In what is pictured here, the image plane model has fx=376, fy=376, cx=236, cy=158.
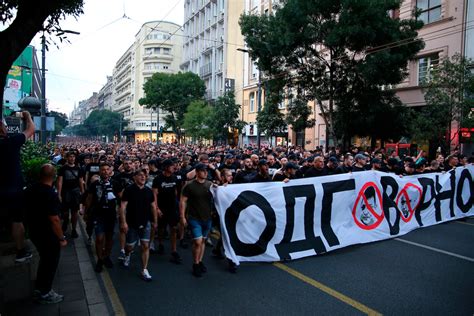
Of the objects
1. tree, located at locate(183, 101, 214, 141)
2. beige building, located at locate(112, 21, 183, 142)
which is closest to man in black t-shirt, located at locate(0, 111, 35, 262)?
tree, located at locate(183, 101, 214, 141)

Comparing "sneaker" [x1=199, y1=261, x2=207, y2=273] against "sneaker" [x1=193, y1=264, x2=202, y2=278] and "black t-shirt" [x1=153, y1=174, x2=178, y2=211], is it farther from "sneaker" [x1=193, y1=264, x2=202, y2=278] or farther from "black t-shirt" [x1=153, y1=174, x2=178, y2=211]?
"black t-shirt" [x1=153, y1=174, x2=178, y2=211]

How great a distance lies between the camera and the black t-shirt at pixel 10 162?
507 centimetres

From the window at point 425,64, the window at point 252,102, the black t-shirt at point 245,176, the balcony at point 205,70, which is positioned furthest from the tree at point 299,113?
the balcony at point 205,70

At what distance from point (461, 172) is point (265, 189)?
19.9 feet

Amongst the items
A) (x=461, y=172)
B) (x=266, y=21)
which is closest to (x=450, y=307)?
(x=461, y=172)

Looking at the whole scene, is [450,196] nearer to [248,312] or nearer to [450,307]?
[450,307]

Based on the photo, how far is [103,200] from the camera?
19.6 feet

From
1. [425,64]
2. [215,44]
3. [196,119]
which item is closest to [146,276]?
[425,64]

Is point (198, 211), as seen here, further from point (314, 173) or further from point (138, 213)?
point (314, 173)

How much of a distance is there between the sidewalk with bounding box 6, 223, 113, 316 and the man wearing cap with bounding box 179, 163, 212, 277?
1.41 meters

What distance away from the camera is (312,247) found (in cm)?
648

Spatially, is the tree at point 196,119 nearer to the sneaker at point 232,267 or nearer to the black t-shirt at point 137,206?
the black t-shirt at point 137,206

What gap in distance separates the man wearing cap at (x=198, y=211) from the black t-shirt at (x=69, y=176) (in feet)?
11.0

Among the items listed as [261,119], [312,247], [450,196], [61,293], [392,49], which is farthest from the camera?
[261,119]
